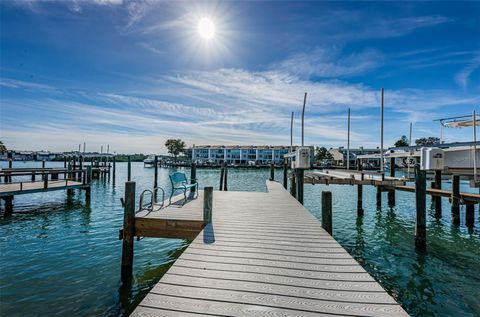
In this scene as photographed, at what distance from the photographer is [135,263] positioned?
778 centimetres

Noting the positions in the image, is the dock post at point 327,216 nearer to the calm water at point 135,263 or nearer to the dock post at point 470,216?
the calm water at point 135,263

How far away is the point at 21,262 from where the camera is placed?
763 centimetres

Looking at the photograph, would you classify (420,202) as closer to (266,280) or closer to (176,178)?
(266,280)

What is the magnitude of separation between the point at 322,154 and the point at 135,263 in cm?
9869

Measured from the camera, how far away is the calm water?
18.5 ft

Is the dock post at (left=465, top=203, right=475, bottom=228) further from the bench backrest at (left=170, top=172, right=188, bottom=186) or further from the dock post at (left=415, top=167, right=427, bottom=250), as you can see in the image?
the bench backrest at (left=170, top=172, right=188, bottom=186)

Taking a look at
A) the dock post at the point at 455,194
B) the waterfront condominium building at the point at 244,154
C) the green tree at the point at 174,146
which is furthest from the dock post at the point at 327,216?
the green tree at the point at 174,146

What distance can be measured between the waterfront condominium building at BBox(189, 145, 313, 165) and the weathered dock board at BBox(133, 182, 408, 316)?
100404mm

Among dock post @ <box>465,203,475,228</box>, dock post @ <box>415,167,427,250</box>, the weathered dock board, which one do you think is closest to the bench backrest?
the weathered dock board

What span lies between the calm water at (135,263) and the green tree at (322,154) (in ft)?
289

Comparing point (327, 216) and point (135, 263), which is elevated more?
point (327, 216)

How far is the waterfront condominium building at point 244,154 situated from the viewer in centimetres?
10762

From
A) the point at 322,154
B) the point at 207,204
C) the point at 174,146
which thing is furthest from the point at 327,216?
the point at 174,146

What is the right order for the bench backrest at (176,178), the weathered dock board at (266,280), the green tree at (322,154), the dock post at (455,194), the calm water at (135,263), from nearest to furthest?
the weathered dock board at (266,280)
the calm water at (135,263)
the bench backrest at (176,178)
the dock post at (455,194)
the green tree at (322,154)
